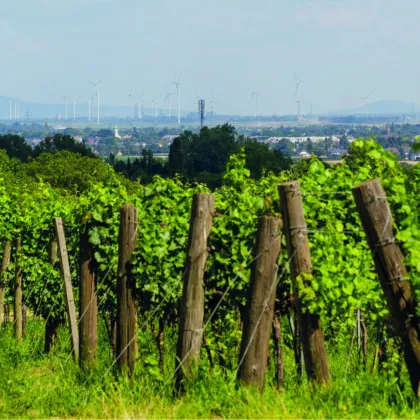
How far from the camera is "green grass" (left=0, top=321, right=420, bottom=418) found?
8117 millimetres

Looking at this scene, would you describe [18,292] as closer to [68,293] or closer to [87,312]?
[68,293]

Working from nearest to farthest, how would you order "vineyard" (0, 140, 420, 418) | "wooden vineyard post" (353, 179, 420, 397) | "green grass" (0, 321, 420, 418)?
"wooden vineyard post" (353, 179, 420, 397), "vineyard" (0, 140, 420, 418), "green grass" (0, 321, 420, 418)

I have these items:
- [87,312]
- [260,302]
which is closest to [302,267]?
[260,302]

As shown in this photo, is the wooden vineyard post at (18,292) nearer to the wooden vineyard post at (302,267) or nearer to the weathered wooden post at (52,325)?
the weathered wooden post at (52,325)

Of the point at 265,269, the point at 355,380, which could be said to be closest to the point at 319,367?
the point at 355,380

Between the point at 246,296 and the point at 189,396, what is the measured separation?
42.0 inches

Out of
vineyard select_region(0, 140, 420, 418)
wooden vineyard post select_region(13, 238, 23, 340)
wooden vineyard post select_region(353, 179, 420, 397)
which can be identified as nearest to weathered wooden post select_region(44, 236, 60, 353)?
wooden vineyard post select_region(13, 238, 23, 340)

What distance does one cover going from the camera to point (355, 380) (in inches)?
344

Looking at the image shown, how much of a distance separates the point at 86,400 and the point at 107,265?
2632mm

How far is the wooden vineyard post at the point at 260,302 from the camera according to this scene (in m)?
8.77

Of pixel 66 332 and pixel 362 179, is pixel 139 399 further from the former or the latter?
pixel 66 332

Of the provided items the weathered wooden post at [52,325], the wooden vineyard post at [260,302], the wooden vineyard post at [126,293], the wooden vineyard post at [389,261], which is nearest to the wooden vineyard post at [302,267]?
the wooden vineyard post at [260,302]

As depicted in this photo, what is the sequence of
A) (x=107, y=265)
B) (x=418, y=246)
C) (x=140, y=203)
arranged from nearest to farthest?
(x=418, y=246) < (x=107, y=265) < (x=140, y=203)

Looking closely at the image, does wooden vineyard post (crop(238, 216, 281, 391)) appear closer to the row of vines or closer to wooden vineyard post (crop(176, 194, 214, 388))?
the row of vines
